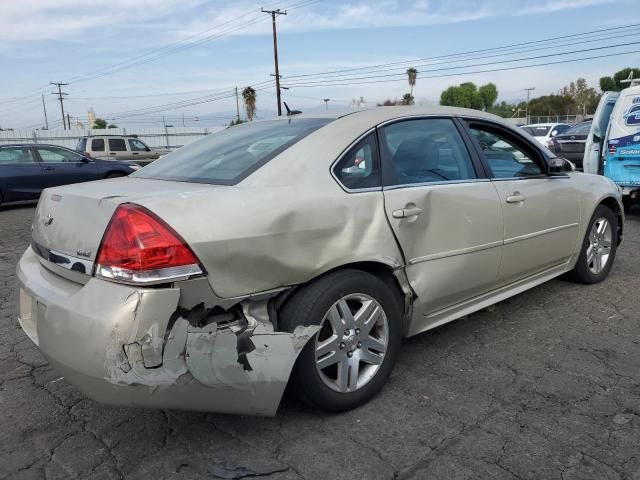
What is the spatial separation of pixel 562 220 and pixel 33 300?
357cm

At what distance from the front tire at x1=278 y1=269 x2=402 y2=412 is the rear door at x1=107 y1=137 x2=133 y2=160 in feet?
64.1

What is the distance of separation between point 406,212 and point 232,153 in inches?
40.1

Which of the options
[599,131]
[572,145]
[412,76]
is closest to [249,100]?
[412,76]

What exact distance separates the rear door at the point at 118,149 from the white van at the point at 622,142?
17.0 metres

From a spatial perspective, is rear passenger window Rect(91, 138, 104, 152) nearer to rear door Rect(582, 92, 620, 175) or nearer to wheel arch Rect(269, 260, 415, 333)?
rear door Rect(582, 92, 620, 175)

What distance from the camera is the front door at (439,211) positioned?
2.98m

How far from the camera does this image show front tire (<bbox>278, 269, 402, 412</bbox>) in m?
2.52

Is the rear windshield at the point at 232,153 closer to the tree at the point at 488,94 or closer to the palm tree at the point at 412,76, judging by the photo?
the palm tree at the point at 412,76

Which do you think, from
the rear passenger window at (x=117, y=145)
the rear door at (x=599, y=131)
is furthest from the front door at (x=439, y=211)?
the rear passenger window at (x=117, y=145)

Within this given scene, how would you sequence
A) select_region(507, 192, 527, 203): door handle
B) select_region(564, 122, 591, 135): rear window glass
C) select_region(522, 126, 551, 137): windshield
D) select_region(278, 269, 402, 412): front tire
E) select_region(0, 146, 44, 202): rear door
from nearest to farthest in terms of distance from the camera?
select_region(278, 269, 402, 412): front tire, select_region(507, 192, 527, 203): door handle, select_region(0, 146, 44, 202): rear door, select_region(564, 122, 591, 135): rear window glass, select_region(522, 126, 551, 137): windshield

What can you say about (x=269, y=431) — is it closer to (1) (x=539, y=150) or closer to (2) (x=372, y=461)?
(2) (x=372, y=461)

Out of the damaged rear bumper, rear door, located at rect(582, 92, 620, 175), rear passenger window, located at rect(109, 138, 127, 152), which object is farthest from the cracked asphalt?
rear passenger window, located at rect(109, 138, 127, 152)

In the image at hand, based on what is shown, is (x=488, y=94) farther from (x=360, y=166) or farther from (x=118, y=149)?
(x=360, y=166)

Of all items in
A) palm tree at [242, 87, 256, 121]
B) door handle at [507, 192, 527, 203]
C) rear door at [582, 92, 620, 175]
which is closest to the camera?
door handle at [507, 192, 527, 203]
